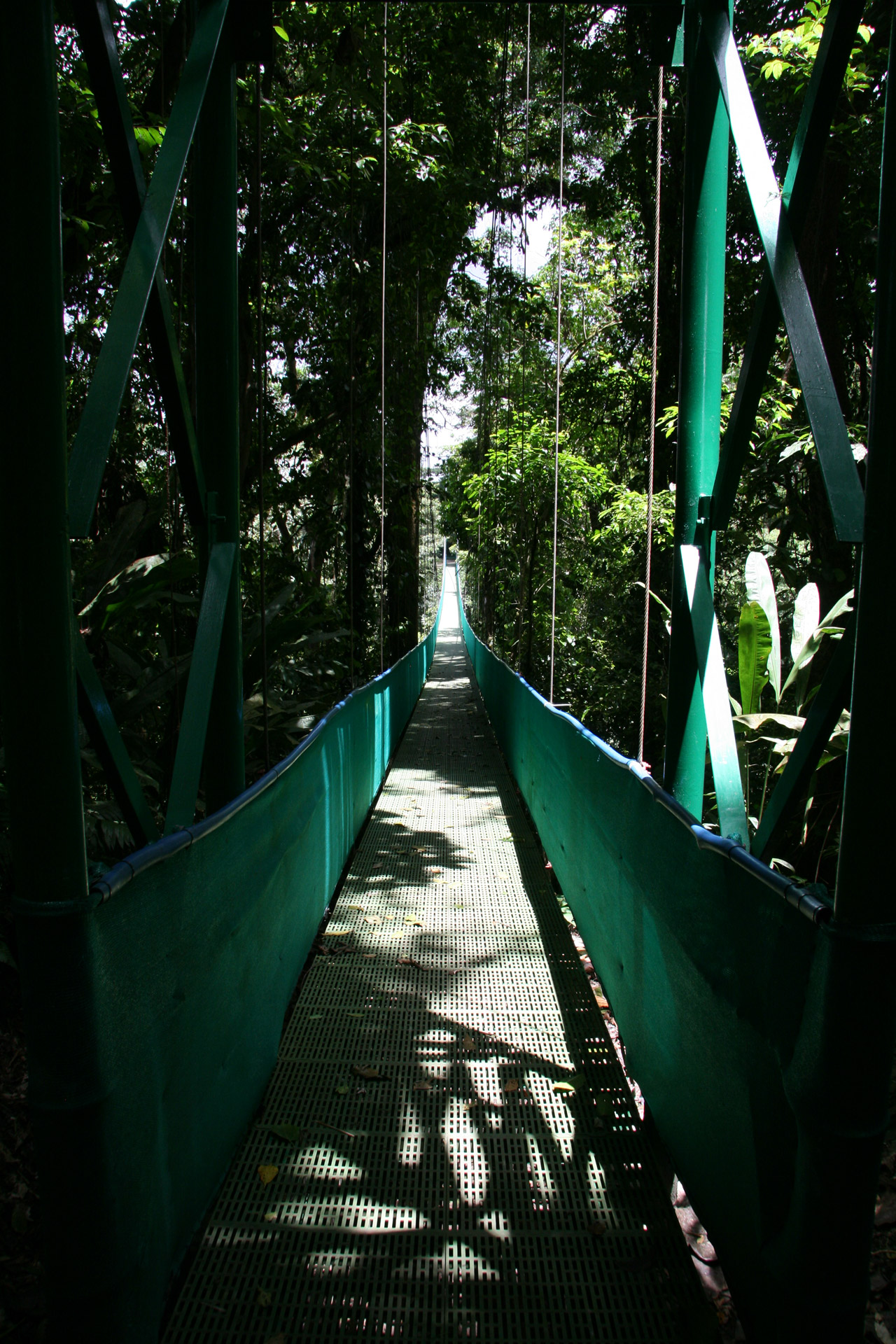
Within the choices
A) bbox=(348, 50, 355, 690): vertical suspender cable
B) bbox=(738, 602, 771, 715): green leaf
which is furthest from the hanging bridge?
bbox=(348, 50, 355, 690): vertical suspender cable


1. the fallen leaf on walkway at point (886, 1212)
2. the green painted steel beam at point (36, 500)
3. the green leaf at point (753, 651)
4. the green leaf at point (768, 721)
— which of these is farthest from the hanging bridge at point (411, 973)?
Result: the green leaf at point (753, 651)

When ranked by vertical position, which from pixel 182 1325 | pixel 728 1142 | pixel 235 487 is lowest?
pixel 182 1325

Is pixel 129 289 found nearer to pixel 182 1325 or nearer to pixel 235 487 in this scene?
pixel 235 487

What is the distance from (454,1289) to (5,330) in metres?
2.48

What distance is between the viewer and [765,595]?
5340mm

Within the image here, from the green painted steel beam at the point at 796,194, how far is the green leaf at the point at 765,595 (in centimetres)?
192

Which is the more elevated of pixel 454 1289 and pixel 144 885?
pixel 144 885

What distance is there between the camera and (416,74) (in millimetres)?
11430

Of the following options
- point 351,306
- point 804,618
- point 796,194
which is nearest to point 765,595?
point 804,618

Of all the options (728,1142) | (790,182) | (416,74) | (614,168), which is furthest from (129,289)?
(614,168)

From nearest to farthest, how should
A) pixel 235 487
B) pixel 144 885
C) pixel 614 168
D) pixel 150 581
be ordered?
1. pixel 144 885
2. pixel 235 487
3. pixel 150 581
4. pixel 614 168

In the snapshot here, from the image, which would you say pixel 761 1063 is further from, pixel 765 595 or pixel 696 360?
pixel 765 595

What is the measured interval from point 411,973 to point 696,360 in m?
3.06

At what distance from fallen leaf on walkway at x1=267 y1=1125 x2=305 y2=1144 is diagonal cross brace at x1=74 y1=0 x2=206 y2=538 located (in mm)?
2304
